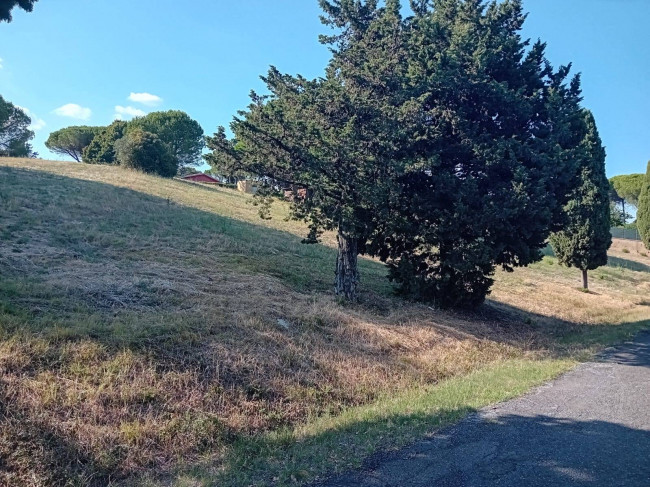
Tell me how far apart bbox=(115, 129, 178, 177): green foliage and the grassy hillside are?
17911mm

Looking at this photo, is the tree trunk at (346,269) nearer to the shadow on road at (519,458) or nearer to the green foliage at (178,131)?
the shadow on road at (519,458)

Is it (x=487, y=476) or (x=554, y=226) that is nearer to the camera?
(x=487, y=476)

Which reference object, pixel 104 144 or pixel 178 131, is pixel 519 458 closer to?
pixel 104 144

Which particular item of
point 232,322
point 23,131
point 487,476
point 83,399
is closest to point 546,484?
point 487,476

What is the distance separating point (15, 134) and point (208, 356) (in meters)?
44.6

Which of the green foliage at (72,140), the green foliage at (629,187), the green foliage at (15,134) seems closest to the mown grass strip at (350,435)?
the green foliage at (15,134)

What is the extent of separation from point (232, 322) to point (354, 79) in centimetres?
666

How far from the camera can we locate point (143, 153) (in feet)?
109

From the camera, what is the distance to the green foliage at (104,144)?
49.6 m

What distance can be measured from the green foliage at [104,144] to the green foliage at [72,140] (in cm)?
364

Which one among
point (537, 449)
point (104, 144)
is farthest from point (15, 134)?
point (537, 449)

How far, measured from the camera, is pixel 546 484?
161 inches

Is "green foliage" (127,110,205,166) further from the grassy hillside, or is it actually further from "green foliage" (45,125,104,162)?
the grassy hillside

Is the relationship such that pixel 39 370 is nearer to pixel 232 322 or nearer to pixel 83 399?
pixel 83 399
